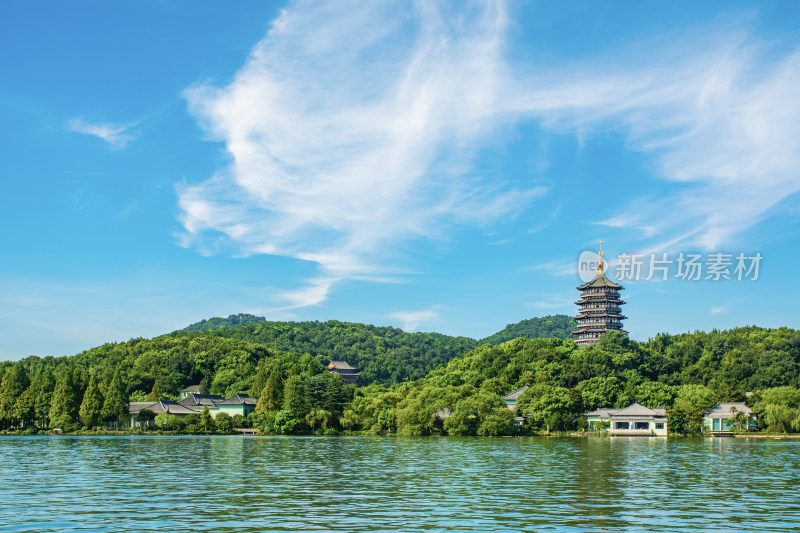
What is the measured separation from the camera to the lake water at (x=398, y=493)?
15203 millimetres

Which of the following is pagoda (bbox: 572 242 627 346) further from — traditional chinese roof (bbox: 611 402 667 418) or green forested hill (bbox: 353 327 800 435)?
traditional chinese roof (bbox: 611 402 667 418)

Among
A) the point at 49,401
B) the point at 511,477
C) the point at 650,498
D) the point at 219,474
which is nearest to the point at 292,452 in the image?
the point at 219,474

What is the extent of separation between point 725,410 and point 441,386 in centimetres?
2790

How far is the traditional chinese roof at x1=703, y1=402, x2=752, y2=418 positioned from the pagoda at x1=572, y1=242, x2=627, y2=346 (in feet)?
105

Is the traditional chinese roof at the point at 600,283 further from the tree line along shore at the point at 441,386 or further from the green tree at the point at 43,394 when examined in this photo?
the green tree at the point at 43,394

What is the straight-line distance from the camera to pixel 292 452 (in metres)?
38.5

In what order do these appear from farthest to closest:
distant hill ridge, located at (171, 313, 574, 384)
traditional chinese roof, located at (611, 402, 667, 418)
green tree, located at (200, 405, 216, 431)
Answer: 1. distant hill ridge, located at (171, 313, 574, 384)
2. green tree, located at (200, 405, 216, 431)
3. traditional chinese roof, located at (611, 402, 667, 418)

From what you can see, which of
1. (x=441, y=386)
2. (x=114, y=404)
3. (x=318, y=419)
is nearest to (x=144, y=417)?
(x=114, y=404)

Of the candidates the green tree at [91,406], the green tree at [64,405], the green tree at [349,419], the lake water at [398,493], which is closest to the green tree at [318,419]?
the green tree at [349,419]

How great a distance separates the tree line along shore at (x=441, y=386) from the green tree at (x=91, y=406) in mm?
104

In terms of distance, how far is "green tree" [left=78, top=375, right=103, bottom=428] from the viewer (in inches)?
2596

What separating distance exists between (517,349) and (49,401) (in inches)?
2195

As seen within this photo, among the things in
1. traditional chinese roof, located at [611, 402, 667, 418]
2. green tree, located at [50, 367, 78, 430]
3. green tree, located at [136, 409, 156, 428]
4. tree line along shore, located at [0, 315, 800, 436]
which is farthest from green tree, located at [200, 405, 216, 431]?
traditional chinese roof, located at [611, 402, 667, 418]

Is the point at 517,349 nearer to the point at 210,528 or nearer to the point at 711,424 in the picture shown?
the point at 711,424
